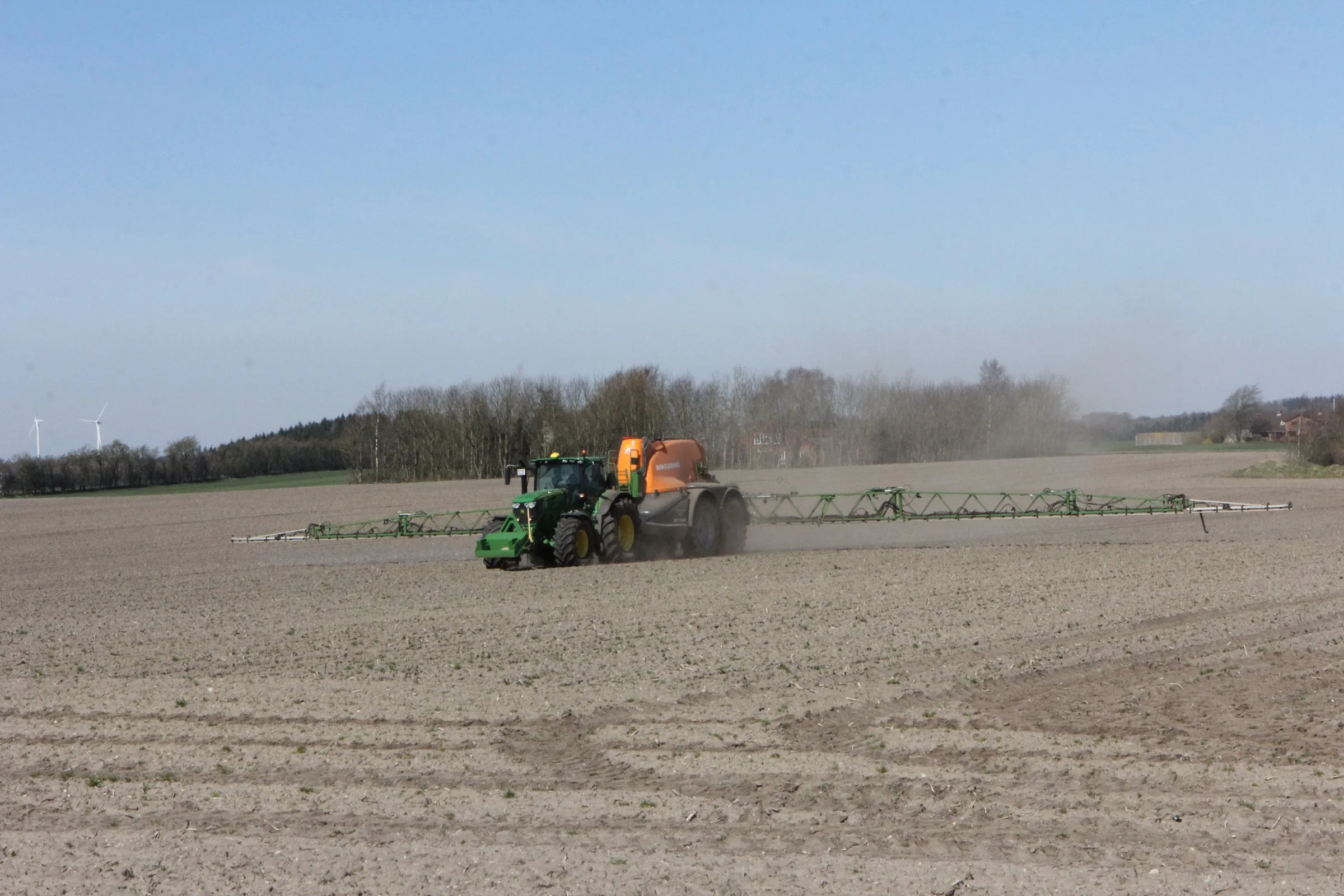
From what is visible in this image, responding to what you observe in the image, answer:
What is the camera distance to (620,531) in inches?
930

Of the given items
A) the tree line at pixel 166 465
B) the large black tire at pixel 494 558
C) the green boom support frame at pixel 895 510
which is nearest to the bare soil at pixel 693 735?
the large black tire at pixel 494 558

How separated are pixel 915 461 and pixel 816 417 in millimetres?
8243

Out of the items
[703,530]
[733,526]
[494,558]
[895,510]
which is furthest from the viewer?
[895,510]

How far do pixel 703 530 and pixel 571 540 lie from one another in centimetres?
369

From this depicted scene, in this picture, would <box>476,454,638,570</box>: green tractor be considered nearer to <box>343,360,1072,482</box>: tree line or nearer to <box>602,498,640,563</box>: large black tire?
<box>602,498,640,563</box>: large black tire

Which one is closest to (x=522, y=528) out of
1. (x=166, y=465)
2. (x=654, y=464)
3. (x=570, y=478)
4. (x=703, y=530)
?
(x=570, y=478)

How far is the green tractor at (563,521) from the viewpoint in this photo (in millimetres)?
22969

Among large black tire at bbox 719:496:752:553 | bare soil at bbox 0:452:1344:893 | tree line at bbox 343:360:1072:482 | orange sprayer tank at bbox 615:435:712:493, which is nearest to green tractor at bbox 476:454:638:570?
orange sprayer tank at bbox 615:435:712:493

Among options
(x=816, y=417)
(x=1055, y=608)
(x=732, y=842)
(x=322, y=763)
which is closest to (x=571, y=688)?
(x=322, y=763)

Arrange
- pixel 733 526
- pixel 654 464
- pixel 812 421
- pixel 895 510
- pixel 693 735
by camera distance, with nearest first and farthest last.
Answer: pixel 693 735, pixel 654 464, pixel 733 526, pixel 895 510, pixel 812 421

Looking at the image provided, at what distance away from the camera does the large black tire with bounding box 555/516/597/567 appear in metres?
22.9

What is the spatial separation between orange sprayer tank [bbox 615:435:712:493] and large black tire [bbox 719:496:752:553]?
3.70 feet

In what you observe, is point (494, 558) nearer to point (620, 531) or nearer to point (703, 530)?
point (620, 531)

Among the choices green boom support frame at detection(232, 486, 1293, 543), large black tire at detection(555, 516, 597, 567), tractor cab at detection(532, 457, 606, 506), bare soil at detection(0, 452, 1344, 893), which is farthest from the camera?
green boom support frame at detection(232, 486, 1293, 543)
